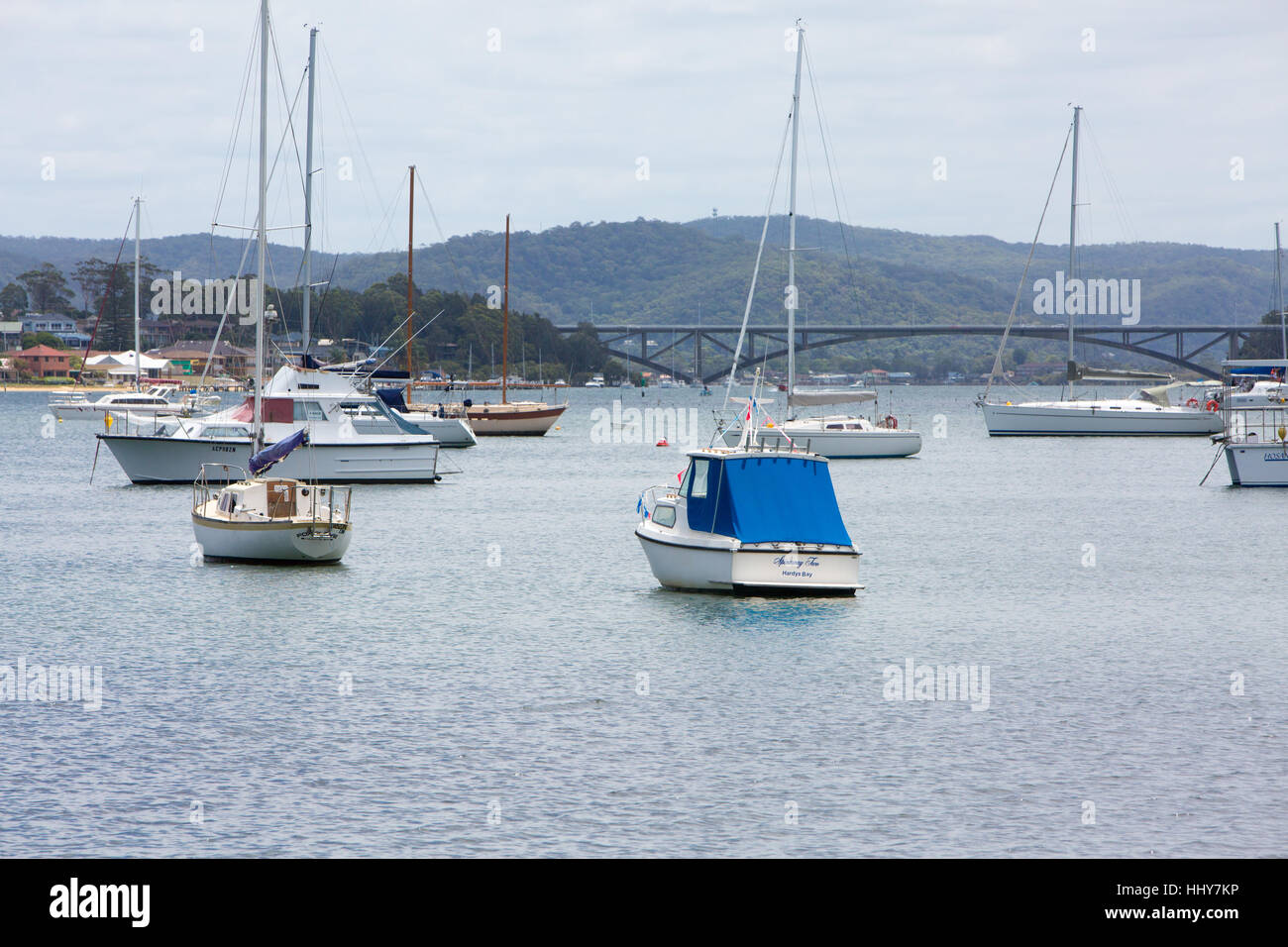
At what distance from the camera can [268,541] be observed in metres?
34.6

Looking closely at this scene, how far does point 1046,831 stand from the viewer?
1602 centimetres

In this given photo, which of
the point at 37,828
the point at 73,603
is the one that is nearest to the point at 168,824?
the point at 37,828

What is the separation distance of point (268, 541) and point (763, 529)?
1261 cm

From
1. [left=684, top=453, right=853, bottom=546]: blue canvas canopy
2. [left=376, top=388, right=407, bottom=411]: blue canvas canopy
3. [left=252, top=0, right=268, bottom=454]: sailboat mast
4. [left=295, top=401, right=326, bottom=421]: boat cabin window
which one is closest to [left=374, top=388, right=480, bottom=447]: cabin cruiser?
[left=376, top=388, right=407, bottom=411]: blue canvas canopy

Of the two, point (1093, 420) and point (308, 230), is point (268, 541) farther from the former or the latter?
point (1093, 420)

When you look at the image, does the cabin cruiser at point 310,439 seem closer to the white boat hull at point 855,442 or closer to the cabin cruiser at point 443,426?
the cabin cruiser at point 443,426

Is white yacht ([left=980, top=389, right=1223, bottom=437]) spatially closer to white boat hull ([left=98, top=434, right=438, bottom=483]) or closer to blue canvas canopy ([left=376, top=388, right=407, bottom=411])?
blue canvas canopy ([left=376, top=388, right=407, bottom=411])

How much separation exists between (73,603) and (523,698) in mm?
13940

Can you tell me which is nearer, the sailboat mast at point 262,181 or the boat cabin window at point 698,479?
the boat cabin window at point 698,479

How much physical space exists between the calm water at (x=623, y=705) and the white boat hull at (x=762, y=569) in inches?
18.2

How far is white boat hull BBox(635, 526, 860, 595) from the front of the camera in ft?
97.8

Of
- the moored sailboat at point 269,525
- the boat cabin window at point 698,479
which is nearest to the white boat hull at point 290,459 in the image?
the moored sailboat at point 269,525

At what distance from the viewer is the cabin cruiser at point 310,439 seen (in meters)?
55.3
